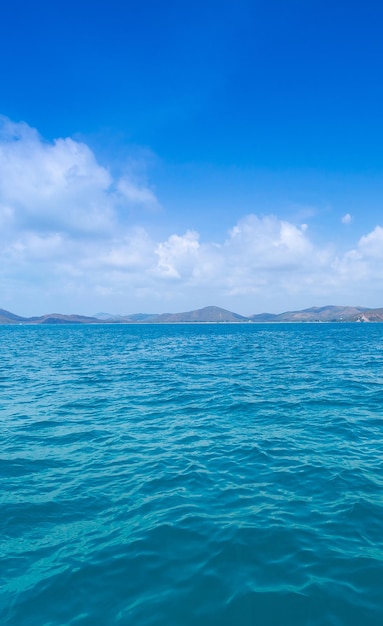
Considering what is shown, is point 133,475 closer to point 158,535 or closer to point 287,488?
point 158,535

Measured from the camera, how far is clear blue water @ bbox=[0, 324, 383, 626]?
7516mm

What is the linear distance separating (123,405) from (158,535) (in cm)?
1488

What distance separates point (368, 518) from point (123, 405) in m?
17.3

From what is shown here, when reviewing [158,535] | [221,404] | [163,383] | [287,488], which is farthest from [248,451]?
[163,383]

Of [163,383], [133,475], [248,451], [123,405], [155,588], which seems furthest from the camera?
[163,383]

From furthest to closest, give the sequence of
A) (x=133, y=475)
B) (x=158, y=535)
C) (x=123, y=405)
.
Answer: (x=123, y=405) < (x=133, y=475) < (x=158, y=535)

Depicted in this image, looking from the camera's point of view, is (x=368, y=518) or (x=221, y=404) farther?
(x=221, y=404)

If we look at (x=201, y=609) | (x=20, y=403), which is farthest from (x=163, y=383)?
(x=201, y=609)

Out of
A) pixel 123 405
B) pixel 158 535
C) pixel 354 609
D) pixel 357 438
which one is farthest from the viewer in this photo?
pixel 123 405

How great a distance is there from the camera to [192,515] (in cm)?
1082

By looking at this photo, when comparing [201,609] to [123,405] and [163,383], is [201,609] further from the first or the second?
[163,383]

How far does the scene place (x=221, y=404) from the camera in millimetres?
24250

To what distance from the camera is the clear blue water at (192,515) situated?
24.7 feet

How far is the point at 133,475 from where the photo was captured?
13.5 m
